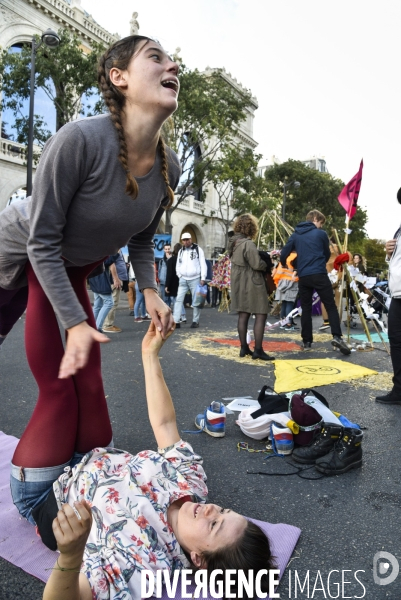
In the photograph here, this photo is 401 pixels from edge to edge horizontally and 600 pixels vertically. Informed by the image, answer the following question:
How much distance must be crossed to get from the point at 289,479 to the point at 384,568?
34.2 inches

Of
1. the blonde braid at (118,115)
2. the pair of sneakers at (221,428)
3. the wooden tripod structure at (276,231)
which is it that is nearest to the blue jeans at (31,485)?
the blonde braid at (118,115)

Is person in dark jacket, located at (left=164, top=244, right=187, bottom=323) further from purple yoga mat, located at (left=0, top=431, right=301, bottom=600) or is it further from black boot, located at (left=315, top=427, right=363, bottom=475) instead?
purple yoga mat, located at (left=0, top=431, right=301, bottom=600)

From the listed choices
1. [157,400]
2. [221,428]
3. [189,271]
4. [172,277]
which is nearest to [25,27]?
[172,277]

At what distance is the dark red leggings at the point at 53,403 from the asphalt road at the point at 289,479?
47cm

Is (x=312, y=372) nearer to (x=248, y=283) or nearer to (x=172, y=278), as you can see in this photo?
(x=248, y=283)

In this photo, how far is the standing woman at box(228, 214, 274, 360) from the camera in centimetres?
664

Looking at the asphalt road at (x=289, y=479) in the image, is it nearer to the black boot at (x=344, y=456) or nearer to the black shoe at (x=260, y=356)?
the black boot at (x=344, y=456)

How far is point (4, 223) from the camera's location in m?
2.09

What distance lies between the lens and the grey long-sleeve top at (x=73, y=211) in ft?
5.55

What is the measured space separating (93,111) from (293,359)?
14.9 meters

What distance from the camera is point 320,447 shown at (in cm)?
302

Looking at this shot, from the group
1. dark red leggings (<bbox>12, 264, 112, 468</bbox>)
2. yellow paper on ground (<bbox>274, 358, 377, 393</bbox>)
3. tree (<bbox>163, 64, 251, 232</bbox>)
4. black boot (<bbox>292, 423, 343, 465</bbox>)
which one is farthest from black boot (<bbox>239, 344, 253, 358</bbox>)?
tree (<bbox>163, 64, 251, 232</bbox>)

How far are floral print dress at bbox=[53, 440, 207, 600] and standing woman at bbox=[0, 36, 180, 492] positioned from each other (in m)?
0.22

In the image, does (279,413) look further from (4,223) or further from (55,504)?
(4,223)
